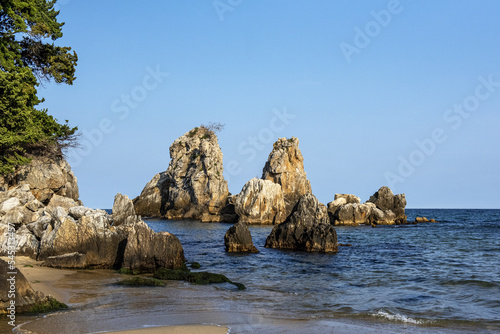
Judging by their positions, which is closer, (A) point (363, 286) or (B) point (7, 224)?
(A) point (363, 286)

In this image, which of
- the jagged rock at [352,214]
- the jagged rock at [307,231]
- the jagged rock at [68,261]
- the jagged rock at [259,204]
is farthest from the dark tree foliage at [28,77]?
the jagged rock at [352,214]

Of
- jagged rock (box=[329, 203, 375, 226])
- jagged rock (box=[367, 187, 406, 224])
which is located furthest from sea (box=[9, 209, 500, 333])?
jagged rock (box=[367, 187, 406, 224])

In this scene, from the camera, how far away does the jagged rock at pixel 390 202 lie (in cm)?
7250

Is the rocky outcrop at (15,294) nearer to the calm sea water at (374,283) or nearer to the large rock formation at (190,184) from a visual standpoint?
the calm sea water at (374,283)

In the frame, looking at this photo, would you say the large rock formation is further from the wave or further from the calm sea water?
the wave

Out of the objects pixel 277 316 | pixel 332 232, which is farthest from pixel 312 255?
pixel 277 316

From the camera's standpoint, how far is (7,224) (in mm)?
19203

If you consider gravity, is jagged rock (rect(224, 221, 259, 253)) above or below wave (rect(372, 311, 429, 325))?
above

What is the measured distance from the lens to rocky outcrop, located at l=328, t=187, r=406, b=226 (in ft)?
217

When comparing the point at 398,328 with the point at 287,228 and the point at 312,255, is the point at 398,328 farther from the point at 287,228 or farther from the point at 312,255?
the point at 287,228

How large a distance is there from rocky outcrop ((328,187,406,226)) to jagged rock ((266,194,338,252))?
34803 millimetres

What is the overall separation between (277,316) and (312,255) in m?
16.9

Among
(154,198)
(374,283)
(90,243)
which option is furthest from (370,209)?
(90,243)

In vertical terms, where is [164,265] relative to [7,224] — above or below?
below
